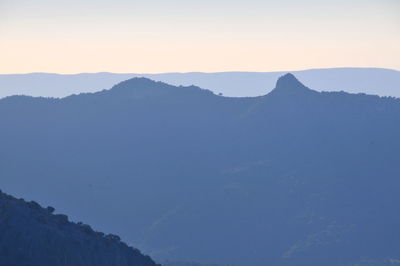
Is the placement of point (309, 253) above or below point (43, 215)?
below

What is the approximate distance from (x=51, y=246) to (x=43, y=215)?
6.17 meters

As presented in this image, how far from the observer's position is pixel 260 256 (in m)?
198

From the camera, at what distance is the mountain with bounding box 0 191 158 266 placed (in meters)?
80.4

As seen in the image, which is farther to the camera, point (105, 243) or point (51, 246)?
point (105, 243)

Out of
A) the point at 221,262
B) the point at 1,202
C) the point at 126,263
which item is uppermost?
the point at 1,202

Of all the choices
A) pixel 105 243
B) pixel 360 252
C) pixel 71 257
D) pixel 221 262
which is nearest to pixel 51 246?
pixel 71 257

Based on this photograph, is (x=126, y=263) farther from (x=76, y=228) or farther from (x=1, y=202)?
(x=1, y=202)

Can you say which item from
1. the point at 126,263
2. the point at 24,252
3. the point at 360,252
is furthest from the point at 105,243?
the point at 360,252

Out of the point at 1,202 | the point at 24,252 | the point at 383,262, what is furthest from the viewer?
Answer: the point at 383,262

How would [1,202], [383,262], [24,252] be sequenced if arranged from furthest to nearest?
1. [383,262]
2. [1,202]
3. [24,252]

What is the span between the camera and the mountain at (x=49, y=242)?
8044 centimetres

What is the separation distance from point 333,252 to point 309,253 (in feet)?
18.2

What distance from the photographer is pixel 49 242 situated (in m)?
82.8

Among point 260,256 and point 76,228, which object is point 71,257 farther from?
point 260,256
